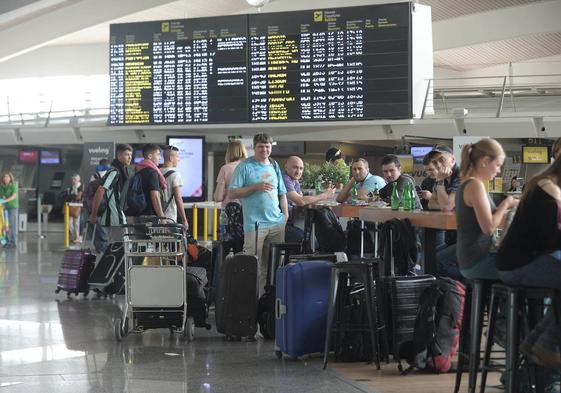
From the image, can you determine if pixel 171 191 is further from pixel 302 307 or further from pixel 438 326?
pixel 438 326

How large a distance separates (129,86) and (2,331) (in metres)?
8.23

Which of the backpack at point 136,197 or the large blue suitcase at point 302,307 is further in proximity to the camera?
the backpack at point 136,197

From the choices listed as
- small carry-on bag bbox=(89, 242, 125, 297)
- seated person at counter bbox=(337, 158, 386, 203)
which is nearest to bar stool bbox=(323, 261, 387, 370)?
seated person at counter bbox=(337, 158, 386, 203)

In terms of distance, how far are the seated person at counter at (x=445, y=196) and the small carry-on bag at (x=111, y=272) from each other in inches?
133

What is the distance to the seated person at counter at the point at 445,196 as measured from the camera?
22.5 feet

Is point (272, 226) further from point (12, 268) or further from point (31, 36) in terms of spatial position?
point (31, 36)

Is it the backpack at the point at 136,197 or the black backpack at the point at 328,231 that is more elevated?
the backpack at the point at 136,197

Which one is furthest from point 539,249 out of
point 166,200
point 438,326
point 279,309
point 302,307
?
point 166,200

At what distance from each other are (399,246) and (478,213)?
160 cm

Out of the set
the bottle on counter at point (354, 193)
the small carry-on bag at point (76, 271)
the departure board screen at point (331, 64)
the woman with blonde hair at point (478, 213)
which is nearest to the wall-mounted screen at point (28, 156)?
the departure board screen at point (331, 64)

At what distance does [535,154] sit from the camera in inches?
701

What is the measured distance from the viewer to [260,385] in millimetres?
5406

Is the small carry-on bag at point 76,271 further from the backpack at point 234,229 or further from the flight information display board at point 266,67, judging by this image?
the flight information display board at point 266,67

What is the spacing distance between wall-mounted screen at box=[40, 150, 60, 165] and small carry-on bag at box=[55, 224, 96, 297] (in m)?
17.6
